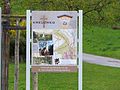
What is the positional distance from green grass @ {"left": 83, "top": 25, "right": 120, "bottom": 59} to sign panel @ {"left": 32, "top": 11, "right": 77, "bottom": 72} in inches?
988

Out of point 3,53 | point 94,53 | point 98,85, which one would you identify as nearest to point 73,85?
point 98,85

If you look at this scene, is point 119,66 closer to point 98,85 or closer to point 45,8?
point 98,85

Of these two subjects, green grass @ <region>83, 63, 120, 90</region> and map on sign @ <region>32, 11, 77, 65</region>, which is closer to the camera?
map on sign @ <region>32, 11, 77, 65</region>

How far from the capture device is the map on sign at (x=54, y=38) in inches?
349

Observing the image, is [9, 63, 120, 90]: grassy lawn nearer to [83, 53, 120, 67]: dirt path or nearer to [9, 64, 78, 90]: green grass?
[9, 64, 78, 90]: green grass

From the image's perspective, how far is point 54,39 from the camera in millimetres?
8922

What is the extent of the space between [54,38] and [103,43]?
34.0m

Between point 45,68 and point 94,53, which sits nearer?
point 45,68

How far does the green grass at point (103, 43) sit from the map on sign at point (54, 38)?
82.4 ft

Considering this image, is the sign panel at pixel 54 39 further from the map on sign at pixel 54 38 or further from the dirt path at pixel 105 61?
the dirt path at pixel 105 61

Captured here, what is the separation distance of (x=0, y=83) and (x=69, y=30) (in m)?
1.79

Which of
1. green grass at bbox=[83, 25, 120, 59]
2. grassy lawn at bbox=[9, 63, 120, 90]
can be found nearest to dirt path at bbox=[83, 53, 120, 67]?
green grass at bbox=[83, 25, 120, 59]

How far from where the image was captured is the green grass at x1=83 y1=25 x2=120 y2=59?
37231 mm

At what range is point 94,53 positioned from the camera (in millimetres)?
36938
